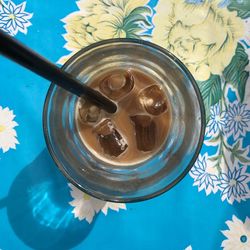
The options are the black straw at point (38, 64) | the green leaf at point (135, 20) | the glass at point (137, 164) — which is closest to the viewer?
the black straw at point (38, 64)

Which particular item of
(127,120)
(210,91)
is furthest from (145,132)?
(210,91)

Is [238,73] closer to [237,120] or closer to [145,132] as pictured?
[237,120]

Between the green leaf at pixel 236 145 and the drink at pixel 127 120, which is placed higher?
the drink at pixel 127 120

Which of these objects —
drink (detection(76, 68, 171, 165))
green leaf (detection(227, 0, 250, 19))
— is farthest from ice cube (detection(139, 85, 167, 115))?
green leaf (detection(227, 0, 250, 19))

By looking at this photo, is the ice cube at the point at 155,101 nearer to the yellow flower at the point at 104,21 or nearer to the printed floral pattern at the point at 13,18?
the yellow flower at the point at 104,21

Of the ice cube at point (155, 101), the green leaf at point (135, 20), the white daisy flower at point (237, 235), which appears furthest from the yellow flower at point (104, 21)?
the white daisy flower at point (237, 235)

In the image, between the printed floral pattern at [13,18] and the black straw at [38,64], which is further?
the printed floral pattern at [13,18]
